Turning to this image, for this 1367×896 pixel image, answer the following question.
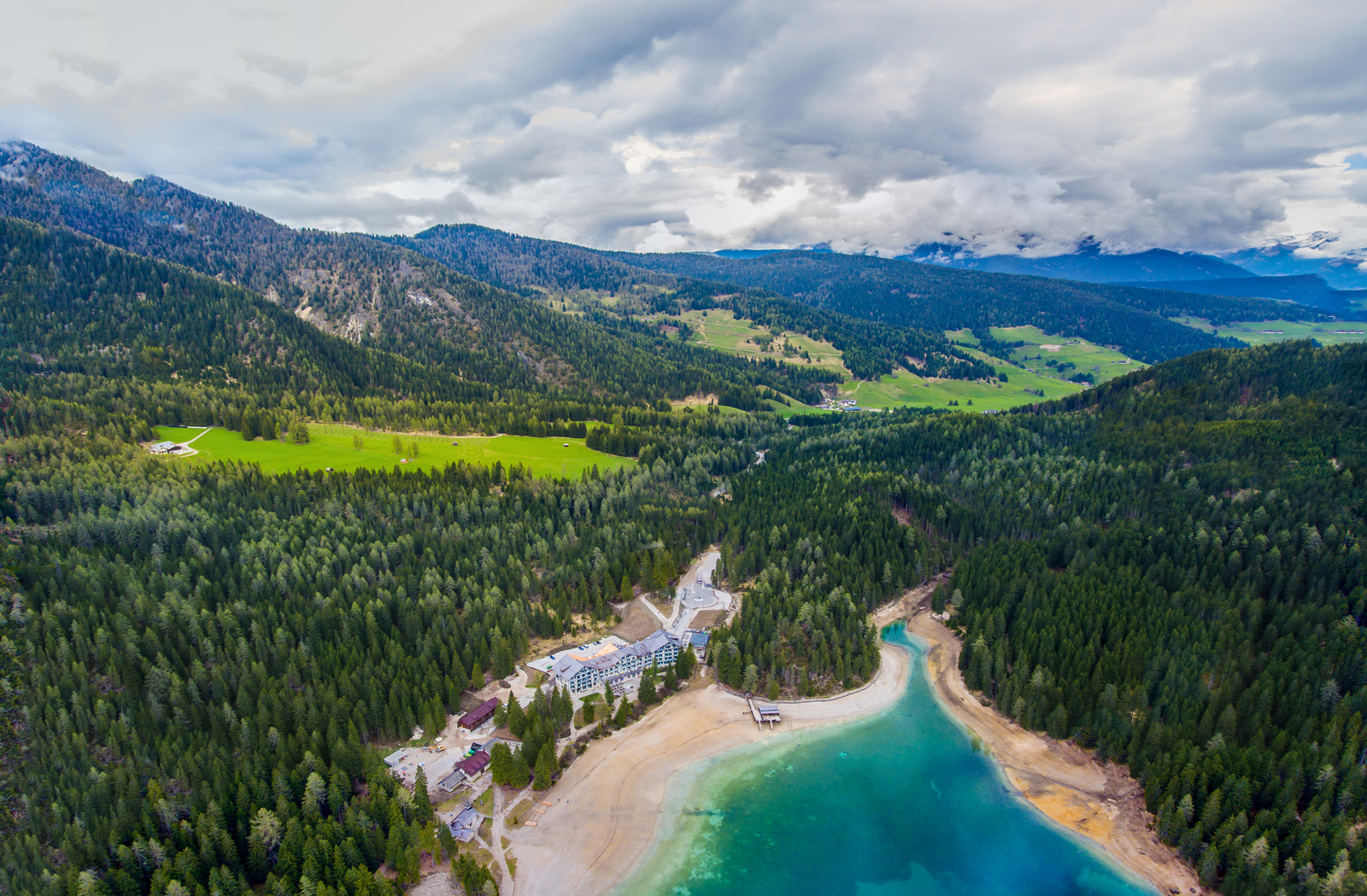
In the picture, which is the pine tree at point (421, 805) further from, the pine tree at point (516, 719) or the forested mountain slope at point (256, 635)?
the pine tree at point (516, 719)

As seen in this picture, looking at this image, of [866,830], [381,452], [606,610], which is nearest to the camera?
[866,830]

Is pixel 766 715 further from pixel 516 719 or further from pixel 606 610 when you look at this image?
pixel 606 610

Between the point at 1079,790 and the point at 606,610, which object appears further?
the point at 606,610

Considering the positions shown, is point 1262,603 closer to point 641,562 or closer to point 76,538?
point 641,562

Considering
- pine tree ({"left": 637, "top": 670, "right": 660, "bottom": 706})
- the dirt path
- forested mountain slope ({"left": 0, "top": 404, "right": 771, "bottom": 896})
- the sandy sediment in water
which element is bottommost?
the dirt path

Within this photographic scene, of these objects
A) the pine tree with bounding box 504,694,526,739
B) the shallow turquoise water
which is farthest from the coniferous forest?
the shallow turquoise water

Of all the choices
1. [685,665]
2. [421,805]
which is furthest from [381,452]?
[421,805]

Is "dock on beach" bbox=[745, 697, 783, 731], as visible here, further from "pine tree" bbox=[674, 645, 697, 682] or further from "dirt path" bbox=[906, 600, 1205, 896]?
"dirt path" bbox=[906, 600, 1205, 896]
